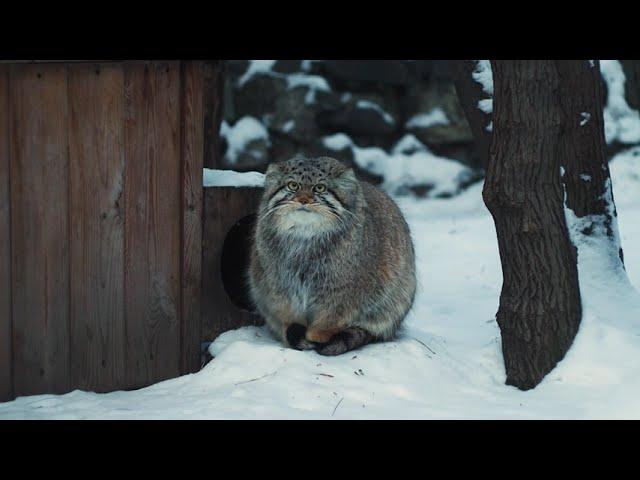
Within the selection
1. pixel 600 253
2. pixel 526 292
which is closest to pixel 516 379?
pixel 526 292

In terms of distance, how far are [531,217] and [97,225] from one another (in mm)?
2334

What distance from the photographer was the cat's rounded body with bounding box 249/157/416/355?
4.80m

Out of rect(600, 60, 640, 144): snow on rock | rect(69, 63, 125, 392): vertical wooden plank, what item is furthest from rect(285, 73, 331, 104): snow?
rect(69, 63, 125, 392): vertical wooden plank

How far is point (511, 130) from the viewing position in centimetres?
464

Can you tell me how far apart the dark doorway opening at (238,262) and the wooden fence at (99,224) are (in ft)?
1.13

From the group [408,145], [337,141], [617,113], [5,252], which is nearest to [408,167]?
[408,145]

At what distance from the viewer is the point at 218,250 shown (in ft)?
17.8

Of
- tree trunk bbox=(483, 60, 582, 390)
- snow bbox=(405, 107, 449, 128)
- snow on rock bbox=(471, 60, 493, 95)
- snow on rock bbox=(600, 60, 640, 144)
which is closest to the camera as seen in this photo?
Result: tree trunk bbox=(483, 60, 582, 390)

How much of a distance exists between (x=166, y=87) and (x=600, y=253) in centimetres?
259

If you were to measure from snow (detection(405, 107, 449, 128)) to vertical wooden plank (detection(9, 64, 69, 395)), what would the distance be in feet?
22.4

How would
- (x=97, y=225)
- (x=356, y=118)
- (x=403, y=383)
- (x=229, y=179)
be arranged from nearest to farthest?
(x=403, y=383) → (x=97, y=225) → (x=229, y=179) → (x=356, y=118)

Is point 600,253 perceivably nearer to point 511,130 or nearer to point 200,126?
point 511,130

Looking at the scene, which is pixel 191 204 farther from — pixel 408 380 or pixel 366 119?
pixel 366 119

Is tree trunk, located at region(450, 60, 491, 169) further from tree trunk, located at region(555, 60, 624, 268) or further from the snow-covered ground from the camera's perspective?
the snow-covered ground
